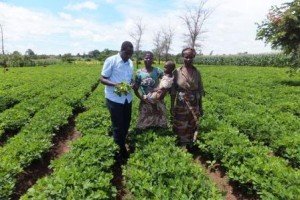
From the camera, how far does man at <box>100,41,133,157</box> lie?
23.1 ft

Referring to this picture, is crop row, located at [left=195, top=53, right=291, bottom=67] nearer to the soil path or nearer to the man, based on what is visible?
the soil path

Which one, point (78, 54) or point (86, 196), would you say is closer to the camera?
point (86, 196)

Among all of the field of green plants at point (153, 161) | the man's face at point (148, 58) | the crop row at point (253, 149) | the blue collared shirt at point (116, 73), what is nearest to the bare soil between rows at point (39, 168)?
the field of green plants at point (153, 161)

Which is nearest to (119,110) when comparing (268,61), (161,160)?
(161,160)

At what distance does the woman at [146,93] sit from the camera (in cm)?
753

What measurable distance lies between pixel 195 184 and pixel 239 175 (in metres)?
1.33

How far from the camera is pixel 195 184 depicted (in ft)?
17.0

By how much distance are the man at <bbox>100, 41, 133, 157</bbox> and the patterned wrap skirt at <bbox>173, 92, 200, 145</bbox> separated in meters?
1.16

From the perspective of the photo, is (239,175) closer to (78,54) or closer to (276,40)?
(276,40)

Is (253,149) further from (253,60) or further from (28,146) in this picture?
(253,60)

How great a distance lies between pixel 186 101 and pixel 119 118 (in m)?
1.51

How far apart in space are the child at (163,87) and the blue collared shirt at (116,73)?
45 centimetres

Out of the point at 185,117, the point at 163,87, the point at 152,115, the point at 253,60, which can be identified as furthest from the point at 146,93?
the point at 253,60

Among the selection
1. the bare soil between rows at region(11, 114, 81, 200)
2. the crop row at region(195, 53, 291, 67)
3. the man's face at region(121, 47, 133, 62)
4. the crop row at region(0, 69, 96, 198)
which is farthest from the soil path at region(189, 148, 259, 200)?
the crop row at region(195, 53, 291, 67)
